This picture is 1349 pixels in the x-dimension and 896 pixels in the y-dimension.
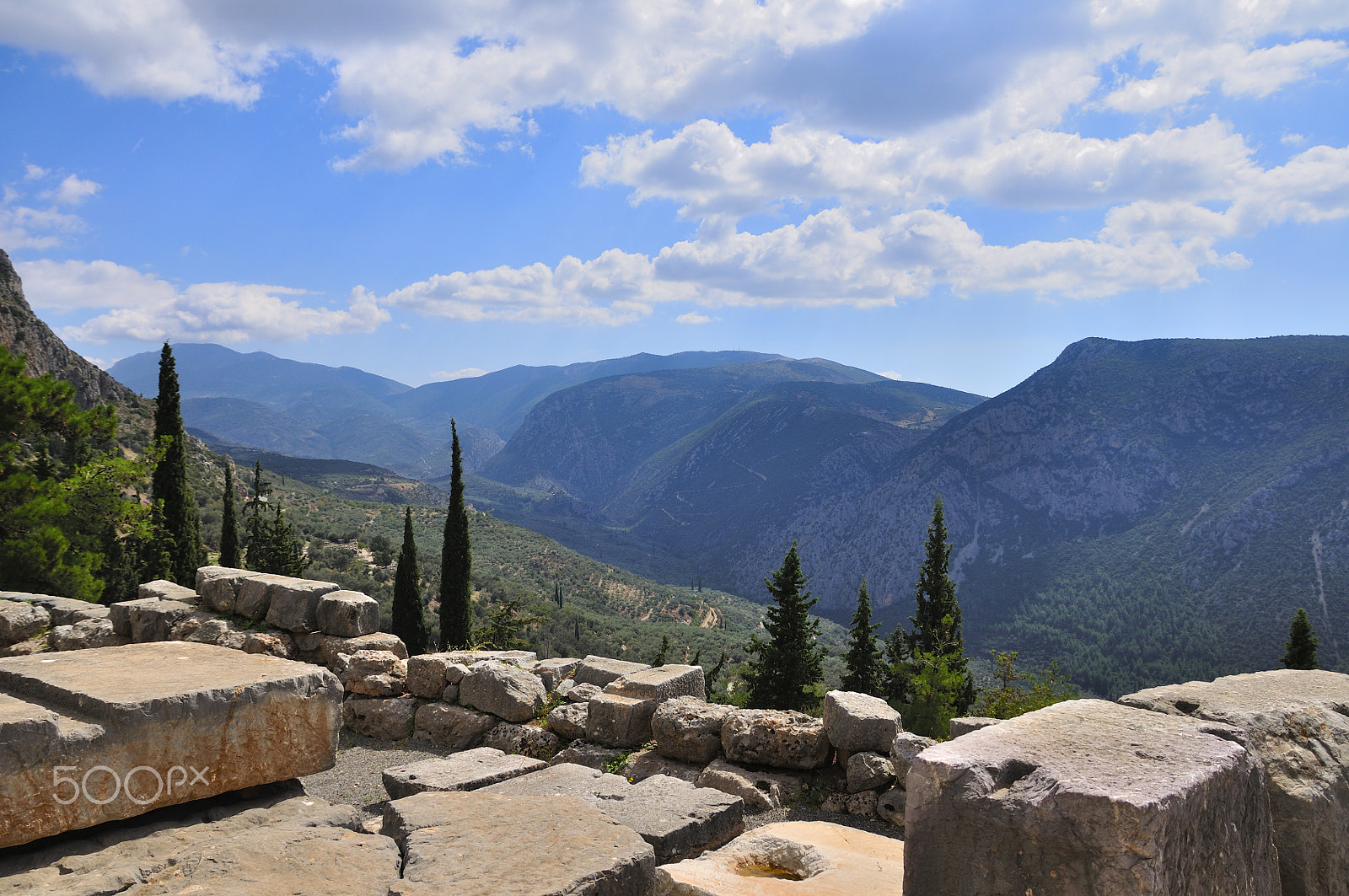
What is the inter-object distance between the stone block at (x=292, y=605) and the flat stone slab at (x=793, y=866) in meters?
9.48

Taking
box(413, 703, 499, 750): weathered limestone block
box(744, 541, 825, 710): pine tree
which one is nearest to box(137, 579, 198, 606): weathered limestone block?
box(413, 703, 499, 750): weathered limestone block

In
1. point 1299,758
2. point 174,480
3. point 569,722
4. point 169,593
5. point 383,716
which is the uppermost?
point 174,480

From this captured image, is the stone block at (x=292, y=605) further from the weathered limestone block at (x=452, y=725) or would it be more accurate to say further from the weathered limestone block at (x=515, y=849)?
the weathered limestone block at (x=515, y=849)

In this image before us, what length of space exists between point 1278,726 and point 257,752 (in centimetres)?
698

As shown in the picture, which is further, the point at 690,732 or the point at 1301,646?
the point at 1301,646

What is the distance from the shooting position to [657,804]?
6070mm

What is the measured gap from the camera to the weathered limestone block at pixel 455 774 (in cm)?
675

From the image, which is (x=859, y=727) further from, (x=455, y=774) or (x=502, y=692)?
(x=502, y=692)

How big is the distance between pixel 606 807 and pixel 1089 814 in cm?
390

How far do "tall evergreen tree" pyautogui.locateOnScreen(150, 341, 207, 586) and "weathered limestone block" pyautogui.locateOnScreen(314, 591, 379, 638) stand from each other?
12507 mm

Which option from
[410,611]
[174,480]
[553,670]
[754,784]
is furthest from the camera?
[410,611]

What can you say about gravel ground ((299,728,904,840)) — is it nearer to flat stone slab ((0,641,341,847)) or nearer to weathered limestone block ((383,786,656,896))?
flat stone slab ((0,641,341,847))

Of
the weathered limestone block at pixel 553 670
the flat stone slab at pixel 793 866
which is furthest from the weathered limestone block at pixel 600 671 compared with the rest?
the flat stone slab at pixel 793 866

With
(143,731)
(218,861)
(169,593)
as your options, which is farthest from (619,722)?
(169,593)
